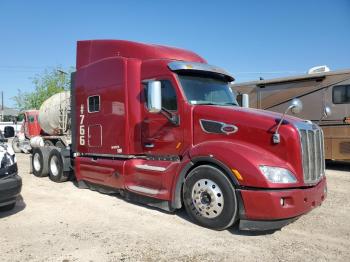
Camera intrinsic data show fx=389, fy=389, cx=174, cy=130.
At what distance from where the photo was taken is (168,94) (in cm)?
670

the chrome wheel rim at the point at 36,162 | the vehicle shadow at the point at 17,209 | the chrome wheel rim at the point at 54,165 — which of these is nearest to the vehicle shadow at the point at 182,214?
the chrome wheel rim at the point at 54,165

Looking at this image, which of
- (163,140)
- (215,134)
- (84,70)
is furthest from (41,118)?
(215,134)

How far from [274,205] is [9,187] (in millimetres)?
3957

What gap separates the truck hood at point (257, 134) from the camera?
539 cm

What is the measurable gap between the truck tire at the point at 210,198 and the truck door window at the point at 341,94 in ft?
26.1

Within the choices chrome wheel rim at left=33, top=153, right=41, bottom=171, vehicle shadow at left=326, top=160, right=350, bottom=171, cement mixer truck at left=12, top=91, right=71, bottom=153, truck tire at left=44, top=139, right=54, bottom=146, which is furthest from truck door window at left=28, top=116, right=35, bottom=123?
vehicle shadow at left=326, top=160, right=350, bottom=171

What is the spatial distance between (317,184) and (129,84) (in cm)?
380

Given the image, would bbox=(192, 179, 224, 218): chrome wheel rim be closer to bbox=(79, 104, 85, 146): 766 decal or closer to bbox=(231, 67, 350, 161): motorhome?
bbox=(79, 104, 85, 146): 766 decal

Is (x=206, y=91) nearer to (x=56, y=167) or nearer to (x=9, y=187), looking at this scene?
(x=9, y=187)

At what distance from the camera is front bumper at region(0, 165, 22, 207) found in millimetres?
5902

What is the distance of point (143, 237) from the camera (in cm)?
541

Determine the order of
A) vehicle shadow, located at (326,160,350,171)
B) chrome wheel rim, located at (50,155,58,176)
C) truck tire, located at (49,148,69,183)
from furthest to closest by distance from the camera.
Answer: vehicle shadow, located at (326,160,350,171) → chrome wheel rim, located at (50,155,58,176) → truck tire, located at (49,148,69,183)

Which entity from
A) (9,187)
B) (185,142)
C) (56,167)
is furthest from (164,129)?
(56,167)

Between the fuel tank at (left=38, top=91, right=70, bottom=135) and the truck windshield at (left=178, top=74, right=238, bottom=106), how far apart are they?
6901mm
